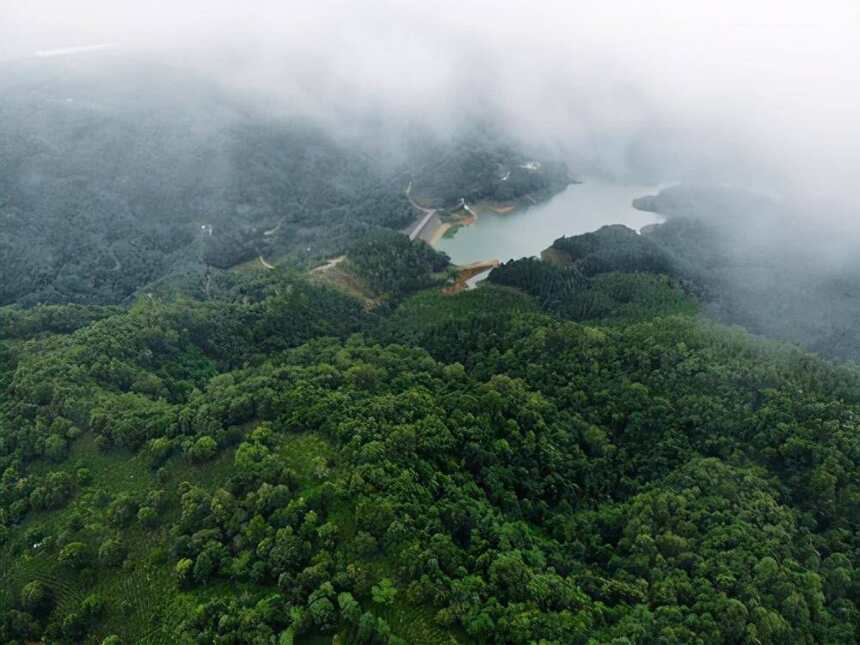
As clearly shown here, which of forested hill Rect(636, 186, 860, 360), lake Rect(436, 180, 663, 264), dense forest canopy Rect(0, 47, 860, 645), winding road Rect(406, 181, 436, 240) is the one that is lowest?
lake Rect(436, 180, 663, 264)

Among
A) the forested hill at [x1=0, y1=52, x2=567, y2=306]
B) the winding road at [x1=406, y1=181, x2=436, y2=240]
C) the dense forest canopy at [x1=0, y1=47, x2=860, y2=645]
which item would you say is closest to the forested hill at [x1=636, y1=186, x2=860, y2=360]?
the dense forest canopy at [x1=0, y1=47, x2=860, y2=645]

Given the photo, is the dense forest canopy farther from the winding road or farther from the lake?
the winding road

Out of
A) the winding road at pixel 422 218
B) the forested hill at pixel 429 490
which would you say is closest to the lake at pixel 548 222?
the winding road at pixel 422 218

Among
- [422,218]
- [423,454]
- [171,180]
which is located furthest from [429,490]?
[171,180]

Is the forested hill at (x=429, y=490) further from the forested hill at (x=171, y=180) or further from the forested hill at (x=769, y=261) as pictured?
the forested hill at (x=171, y=180)

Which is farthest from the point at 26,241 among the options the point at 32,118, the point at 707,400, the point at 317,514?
the point at 707,400

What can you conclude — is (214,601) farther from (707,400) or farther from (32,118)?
(32,118)
